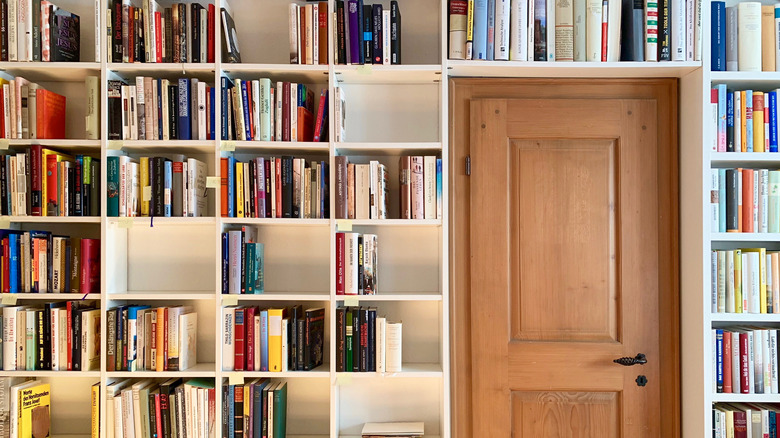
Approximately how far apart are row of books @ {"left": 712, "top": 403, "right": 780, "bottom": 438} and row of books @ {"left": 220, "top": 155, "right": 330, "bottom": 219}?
1839 millimetres

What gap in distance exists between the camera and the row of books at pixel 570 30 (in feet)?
8.11

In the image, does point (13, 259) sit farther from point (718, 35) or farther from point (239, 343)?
point (718, 35)

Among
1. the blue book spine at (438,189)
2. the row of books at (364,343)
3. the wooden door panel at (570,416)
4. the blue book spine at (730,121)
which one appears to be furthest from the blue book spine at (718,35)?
the row of books at (364,343)

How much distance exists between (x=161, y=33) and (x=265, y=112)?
0.54 metres

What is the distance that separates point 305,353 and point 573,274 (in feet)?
3.93

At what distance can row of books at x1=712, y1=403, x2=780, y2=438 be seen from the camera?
2514mm

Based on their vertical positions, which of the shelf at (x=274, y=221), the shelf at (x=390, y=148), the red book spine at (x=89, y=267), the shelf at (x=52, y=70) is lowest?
the red book spine at (x=89, y=267)

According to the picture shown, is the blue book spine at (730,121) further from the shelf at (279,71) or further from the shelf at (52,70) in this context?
the shelf at (52,70)

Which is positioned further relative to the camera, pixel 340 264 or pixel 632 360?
pixel 632 360

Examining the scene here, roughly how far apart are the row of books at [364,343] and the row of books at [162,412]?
57 centimetres

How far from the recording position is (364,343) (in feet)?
8.23

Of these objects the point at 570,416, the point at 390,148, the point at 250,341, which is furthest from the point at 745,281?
the point at 250,341

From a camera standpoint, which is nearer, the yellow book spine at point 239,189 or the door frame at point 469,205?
the yellow book spine at point 239,189

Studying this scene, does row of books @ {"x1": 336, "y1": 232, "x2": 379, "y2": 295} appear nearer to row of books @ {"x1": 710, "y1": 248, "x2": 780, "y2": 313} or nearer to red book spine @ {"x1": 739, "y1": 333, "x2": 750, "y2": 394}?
row of books @ {"x1": 710, "y1": 248, "x2": 780, "y2": 313}
